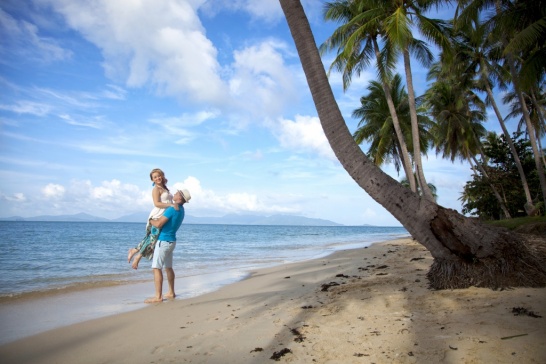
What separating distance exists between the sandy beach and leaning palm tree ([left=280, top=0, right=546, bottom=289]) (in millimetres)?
254

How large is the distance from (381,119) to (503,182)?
35.3 feet

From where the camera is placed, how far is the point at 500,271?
447 cm

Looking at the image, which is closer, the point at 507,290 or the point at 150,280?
the point at 507,290

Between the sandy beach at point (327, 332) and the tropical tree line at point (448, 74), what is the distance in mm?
10479

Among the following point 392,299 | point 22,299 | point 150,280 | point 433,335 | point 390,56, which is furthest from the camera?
point 390,56

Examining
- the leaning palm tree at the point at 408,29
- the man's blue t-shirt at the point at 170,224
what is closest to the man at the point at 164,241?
the man's blue t-shirt at the point at 170,224

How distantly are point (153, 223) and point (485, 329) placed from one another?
5.02 meters

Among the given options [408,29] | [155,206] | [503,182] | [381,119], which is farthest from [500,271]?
[503,182]

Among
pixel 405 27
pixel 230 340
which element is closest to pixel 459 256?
pixel 230 340

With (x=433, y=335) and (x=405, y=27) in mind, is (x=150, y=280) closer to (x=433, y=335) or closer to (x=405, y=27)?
(x=433, y=335)

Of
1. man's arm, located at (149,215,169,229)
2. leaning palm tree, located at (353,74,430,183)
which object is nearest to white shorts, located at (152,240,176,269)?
man's arm, located at (149,215,169,229)

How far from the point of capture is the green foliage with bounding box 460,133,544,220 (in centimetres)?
2431

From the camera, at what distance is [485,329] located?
122 inches

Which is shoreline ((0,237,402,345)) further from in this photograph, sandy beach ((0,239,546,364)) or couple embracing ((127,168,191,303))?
couple embracing ((127,168,191,303))
